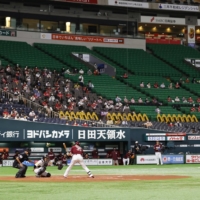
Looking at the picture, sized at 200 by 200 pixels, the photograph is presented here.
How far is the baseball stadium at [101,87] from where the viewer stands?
44.9 meters

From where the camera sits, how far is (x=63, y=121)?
4628 centimetres

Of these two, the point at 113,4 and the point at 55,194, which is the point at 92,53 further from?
the point at 55,194

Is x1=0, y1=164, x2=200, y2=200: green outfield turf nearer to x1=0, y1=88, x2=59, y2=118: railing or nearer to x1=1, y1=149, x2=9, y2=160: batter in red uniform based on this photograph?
x1=1, y1=149, x2=9, y2=160: batter in red uniform

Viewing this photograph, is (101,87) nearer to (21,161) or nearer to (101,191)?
(21,161)

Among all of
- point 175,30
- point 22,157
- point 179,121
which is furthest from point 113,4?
point 22,157

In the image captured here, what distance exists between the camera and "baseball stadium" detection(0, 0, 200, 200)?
4488 centimetres

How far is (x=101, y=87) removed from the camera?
5719cm

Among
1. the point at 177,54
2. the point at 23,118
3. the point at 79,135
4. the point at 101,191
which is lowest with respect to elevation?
the point at 101,191

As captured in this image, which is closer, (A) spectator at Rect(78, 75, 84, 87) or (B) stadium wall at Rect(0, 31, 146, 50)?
(A) spectator at Rect(78, 75, 84, 87)

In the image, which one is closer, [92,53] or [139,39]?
[92,53]

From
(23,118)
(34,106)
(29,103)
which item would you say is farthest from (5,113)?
(34,106)

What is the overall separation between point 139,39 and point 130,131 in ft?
80.5

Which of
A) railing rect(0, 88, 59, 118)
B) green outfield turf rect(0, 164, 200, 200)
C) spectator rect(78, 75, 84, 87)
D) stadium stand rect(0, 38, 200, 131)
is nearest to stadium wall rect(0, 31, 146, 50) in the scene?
stadium stand rect(0, 38, 200, 131)

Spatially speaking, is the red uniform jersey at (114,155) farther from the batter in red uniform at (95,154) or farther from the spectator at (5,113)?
the spectator at (5,113)
